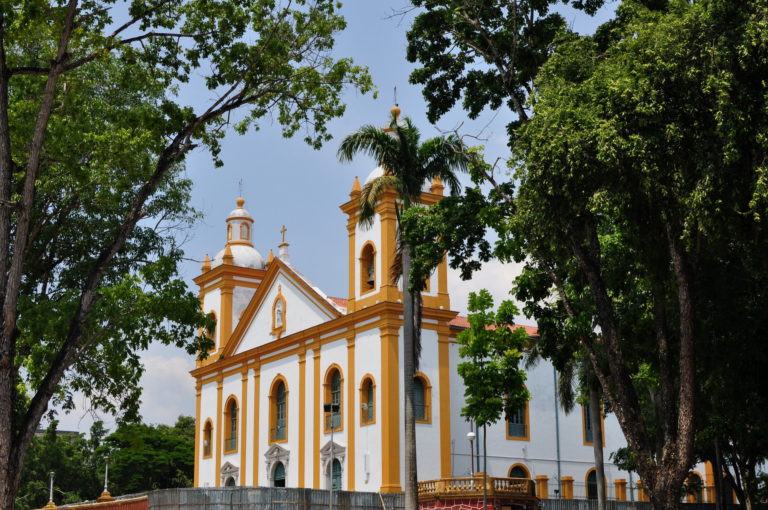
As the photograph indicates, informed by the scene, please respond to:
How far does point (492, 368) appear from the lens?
2477cm

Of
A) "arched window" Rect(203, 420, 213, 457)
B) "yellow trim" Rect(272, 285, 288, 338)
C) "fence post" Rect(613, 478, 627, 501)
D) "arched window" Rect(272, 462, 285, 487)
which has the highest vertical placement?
"yellow trim" Rect(272, 285, 288, 338)

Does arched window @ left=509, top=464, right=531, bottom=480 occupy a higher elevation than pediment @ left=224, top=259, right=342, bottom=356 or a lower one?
lower

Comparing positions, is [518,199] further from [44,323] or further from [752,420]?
[44,323]

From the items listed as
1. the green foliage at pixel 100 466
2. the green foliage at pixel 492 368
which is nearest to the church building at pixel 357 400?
the green foliage at pixel 492 368

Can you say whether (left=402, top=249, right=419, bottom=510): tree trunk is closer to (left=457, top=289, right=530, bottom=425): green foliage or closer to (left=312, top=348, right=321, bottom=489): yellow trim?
(left=457, top=289, right=530, bottom=425): green foliage

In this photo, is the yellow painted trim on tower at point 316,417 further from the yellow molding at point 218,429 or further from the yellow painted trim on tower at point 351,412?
the yellow molding at point 218,429

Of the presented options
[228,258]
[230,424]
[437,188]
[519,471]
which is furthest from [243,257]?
[519,471]

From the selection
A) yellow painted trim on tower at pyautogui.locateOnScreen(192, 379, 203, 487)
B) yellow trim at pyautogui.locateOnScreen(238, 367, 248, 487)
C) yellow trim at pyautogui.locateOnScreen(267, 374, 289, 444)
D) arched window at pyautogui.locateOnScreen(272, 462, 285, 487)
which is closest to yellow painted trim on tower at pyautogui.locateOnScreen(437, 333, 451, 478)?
yellow trim at pyautogui.locateOnScreen(267, 374, 289, 444)

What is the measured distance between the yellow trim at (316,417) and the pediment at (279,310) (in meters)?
1.37

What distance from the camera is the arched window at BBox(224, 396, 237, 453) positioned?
42250 millimetres

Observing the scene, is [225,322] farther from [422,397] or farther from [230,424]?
[422,397]

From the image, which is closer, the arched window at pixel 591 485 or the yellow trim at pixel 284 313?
the arched window at pixel 591 485

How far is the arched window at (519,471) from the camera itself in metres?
36.3

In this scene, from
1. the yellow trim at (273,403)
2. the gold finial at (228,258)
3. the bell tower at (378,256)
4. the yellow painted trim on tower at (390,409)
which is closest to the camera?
the yellow painted trim on tower at (390,409)
